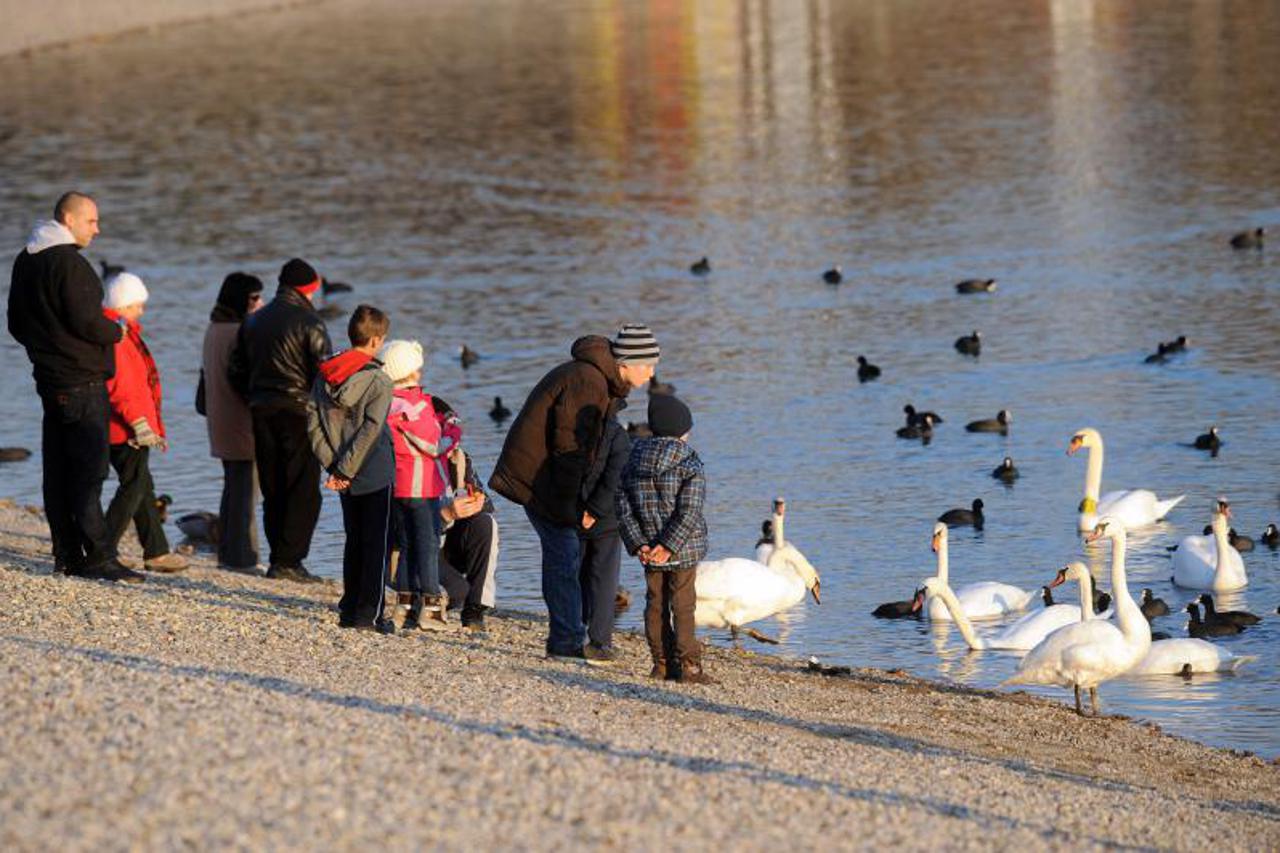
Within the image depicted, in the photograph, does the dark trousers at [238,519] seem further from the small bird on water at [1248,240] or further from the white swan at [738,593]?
the small bird on water at [1248,240]

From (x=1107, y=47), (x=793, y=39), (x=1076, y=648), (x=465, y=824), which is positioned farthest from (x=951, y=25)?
(x=465, y=824)

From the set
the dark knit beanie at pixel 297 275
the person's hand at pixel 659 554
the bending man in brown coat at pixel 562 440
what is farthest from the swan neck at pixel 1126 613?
the dark knit beanie at pixel 297 275

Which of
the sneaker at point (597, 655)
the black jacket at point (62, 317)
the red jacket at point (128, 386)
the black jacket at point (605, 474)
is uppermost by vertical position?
the black jacket at point (62, 317)

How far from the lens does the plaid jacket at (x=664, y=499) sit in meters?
10.1

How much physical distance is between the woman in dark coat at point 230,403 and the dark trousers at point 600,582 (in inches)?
120

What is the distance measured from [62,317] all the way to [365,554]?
6.37ft

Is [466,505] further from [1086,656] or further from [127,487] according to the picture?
[1086,656]

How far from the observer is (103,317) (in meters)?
11.1

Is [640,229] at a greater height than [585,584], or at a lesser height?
greater

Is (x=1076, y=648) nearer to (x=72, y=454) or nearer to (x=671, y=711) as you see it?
(x=671, y=711)

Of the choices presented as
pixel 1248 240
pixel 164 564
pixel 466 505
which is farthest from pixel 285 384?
pixel 1248 240

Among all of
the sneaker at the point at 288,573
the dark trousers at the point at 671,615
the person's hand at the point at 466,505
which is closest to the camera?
the dark trousers at the point at 671,615

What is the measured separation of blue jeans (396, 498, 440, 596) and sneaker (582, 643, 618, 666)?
85 centimetres

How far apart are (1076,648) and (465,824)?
5667 millimetres
